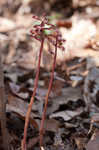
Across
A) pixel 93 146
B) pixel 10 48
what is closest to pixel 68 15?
pixel 10 48

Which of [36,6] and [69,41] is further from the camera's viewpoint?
[36,6]

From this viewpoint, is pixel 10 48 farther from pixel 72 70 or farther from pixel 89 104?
pixel 89 104

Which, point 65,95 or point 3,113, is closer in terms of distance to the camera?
point 3,113

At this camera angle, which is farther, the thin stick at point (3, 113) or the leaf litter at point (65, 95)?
the leaf litter at point (65, 95)

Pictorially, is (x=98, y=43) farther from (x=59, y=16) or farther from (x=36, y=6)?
(x=36, y=6)

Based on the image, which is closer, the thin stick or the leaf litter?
the thin stick

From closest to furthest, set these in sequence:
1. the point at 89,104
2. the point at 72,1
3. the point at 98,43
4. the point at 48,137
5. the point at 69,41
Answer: the point at 48,137, the point at 89,104, the point at 98,43, the point at 69,41, the point at 72,1

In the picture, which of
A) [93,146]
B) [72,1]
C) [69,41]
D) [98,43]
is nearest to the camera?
[93,146]

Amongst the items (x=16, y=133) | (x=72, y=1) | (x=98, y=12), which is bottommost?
(x=16, y=133)

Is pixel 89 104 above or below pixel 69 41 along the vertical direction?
below
